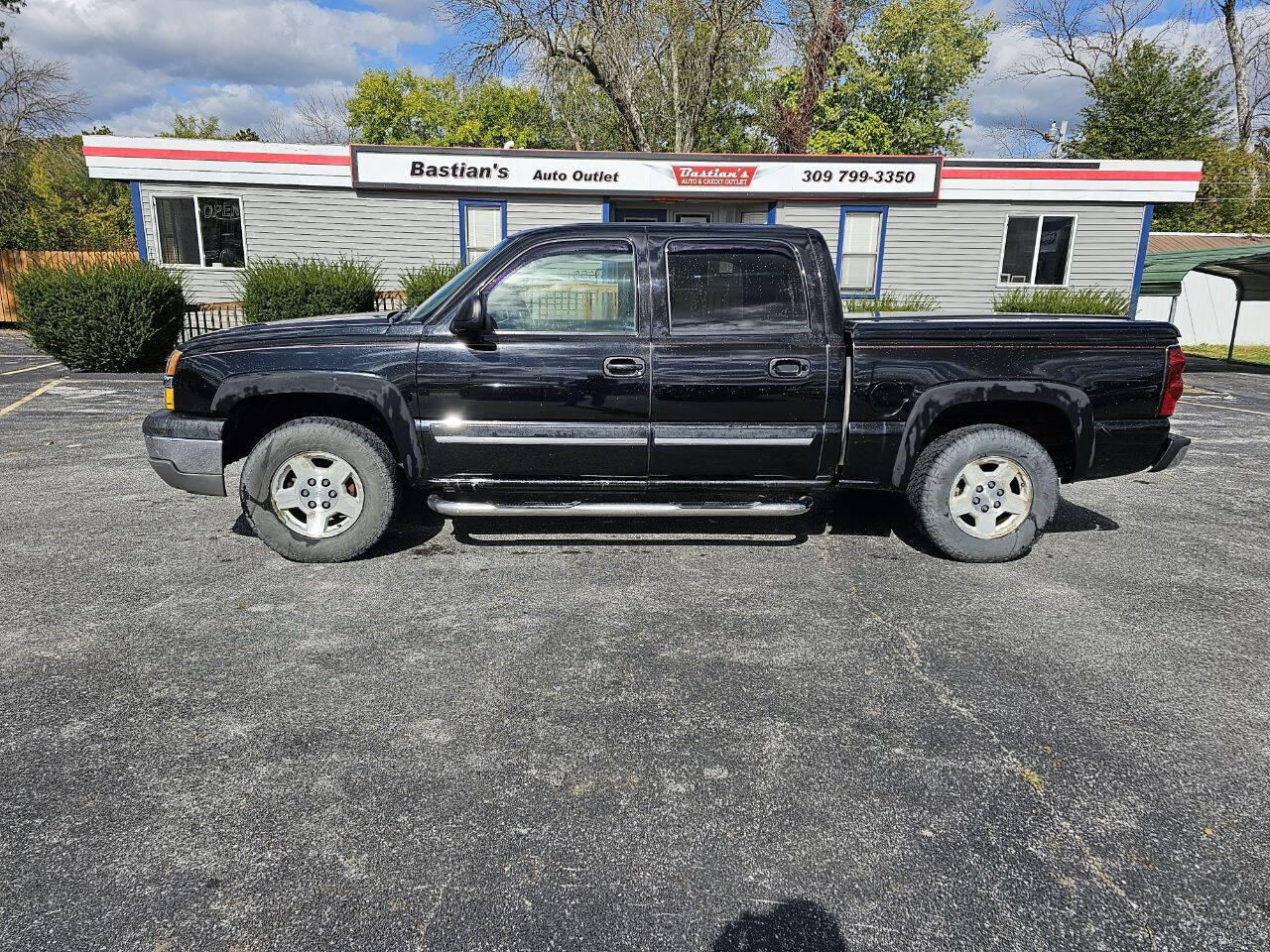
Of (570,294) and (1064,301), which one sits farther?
(1064,301)

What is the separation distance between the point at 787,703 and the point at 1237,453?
804 centimetres

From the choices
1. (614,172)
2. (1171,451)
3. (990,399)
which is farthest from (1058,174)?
(990,399)

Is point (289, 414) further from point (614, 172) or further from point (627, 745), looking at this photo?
point (614, 172)

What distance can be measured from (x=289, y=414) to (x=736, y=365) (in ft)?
9.24

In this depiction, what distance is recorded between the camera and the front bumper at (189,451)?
4750 millimetres

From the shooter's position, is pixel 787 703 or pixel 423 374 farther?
pixel 423 374

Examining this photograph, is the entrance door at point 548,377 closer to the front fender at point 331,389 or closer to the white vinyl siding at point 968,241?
the front fender at point 331,389

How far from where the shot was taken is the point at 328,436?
15.6ft

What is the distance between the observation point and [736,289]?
4852 mm

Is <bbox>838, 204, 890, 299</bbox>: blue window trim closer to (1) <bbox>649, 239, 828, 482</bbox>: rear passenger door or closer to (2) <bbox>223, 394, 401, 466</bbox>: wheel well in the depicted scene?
(1) <bbox>649, 239, 828, 482</bbox>: rear passenger door

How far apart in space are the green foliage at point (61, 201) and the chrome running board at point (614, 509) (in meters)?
31.9

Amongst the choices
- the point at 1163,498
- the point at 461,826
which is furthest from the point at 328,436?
the point at 1163,498

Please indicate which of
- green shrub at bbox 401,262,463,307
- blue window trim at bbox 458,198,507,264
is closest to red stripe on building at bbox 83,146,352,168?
blue window trim at bbox 458,198,507,264

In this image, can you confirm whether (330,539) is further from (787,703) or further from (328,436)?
(787,703)
